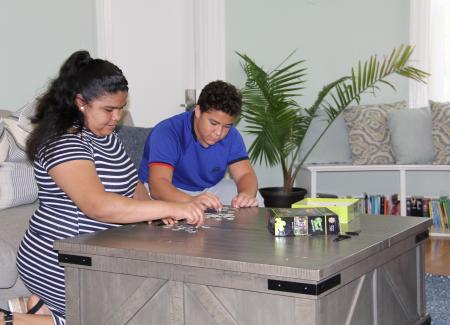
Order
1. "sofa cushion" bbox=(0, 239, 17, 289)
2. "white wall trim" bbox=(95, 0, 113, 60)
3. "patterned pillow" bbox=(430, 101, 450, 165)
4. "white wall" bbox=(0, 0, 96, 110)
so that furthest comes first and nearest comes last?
"patterned pillow" bbox=(430, 101, 450, 165)
"white wall trim" bbox=(95, 0, 113, 60)
"white wall" bbox=(0, 0, 96, 110)
"sofa cushion" bbox=(0, 239, 17, 289)

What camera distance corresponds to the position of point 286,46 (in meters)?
5.38

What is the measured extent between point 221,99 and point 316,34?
9.17ft

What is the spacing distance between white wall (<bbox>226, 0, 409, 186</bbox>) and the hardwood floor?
1.22 metres

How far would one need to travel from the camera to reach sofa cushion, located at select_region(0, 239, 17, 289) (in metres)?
2.37

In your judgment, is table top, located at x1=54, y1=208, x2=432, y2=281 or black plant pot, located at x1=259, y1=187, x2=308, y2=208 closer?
table top, located at x1=54, y1=208, x2=432, y2=281

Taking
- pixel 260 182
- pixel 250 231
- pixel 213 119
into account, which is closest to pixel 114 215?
pixel 250 231

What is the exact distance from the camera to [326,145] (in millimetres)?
4957

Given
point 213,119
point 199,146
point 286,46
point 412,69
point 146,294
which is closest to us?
point 146,294

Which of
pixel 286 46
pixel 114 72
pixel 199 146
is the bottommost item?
pixel 199 146

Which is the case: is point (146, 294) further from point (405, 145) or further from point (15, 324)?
point (405, 145)

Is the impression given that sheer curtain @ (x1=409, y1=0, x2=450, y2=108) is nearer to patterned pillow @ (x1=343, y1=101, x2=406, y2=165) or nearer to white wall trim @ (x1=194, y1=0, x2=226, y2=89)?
patterned pillow @ (x1=343, y1=101, x2=406, y2=165)

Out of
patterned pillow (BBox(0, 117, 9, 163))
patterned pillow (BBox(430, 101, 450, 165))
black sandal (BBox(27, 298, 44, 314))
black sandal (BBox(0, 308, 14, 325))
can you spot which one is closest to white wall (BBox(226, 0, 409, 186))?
patterned pillow (BBox(430, 101, 450, 165))

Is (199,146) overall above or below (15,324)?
above

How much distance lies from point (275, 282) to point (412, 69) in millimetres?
3282
